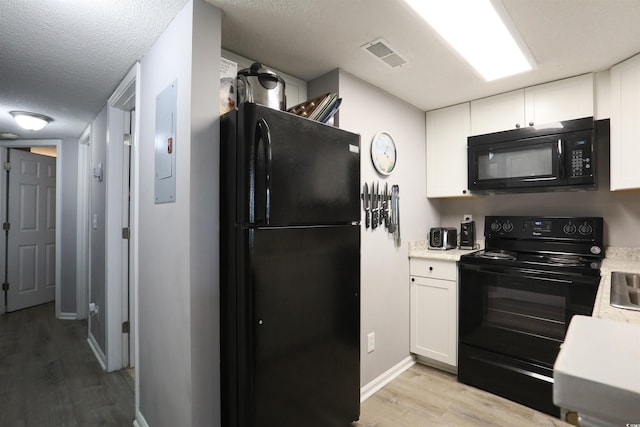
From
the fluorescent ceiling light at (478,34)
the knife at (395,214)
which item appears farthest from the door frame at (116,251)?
the fluorescent ceiling light at (478,34)

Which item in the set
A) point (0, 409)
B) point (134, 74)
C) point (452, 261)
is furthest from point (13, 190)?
point (452, 261)

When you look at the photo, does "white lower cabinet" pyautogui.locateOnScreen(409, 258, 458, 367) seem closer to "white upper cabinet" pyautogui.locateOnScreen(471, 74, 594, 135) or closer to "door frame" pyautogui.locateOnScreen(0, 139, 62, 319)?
"white upper cabinet" pyautogui.locateOnScreen(471, 74, 594, 135)

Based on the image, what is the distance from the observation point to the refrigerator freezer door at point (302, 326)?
4.17ft

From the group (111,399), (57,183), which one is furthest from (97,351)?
(57,183)

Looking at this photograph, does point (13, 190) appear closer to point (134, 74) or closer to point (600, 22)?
point (134, 74)

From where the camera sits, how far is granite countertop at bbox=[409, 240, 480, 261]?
2.42 metres

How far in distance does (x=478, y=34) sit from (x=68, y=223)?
4675mm

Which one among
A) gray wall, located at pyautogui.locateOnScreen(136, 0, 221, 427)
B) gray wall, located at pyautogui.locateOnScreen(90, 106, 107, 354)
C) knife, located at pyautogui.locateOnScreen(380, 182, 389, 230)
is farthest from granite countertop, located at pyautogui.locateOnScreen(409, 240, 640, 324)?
gray wall, located at pyautogui.locateOnScreen(90, 106, 107, 354)

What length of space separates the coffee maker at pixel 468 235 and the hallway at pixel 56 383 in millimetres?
2785

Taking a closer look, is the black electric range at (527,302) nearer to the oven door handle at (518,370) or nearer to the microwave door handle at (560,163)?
the oven door handle at (518,370)

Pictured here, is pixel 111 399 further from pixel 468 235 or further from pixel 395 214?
pixel 468 235

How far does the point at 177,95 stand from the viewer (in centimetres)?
145

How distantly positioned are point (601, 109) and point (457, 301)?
1633mm

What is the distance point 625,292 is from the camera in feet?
3.80
